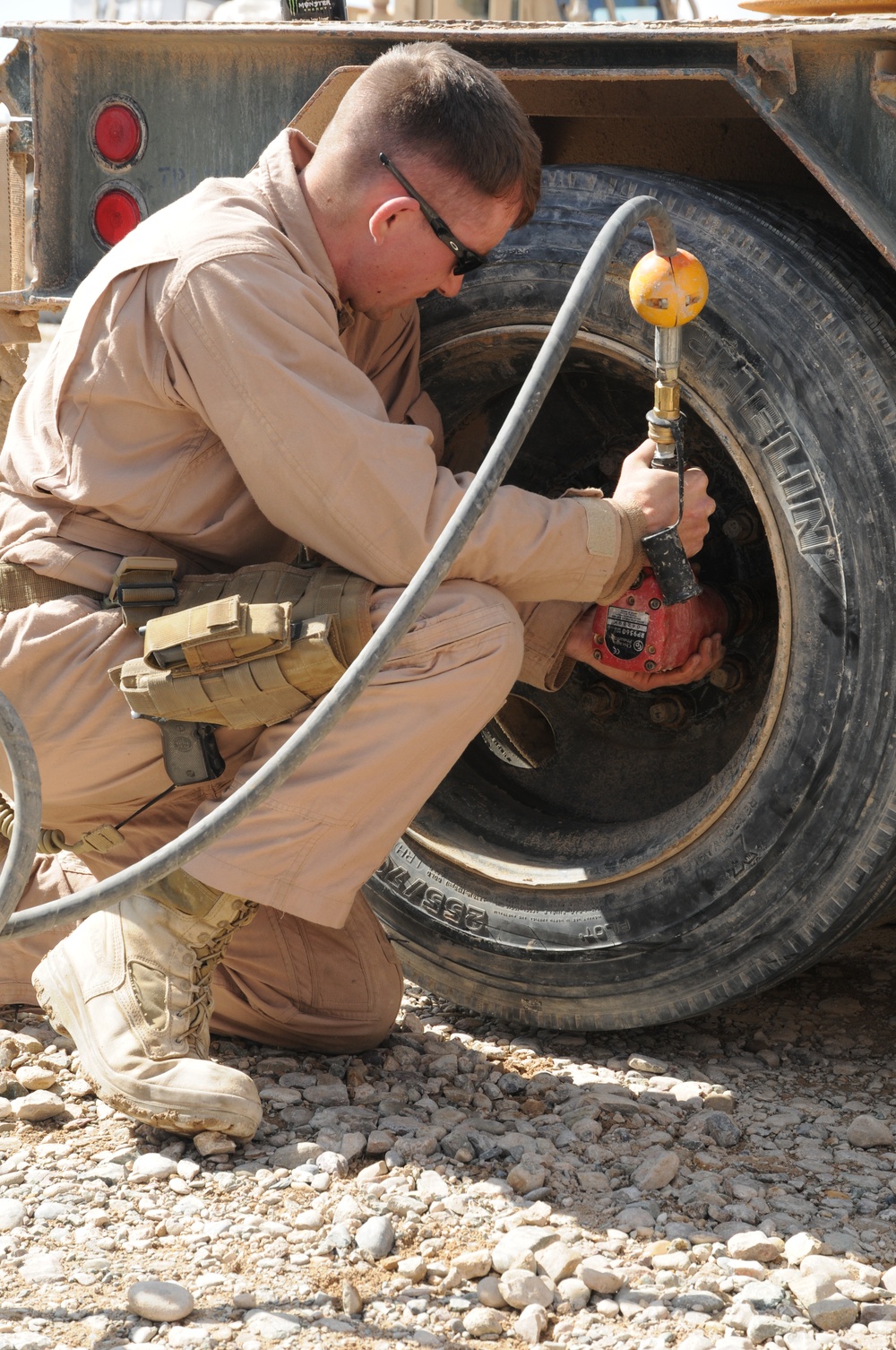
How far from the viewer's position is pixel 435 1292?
1612mm

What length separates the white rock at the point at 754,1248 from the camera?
1.67 m

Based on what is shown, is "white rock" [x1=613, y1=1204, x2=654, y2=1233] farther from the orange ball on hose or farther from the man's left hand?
the orange ball on hose

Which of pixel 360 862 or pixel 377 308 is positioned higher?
pixel 377 308

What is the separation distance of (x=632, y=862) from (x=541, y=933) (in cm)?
21

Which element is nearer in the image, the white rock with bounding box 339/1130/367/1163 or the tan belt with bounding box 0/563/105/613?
the white rock with bounding box 339/1130/367/1163

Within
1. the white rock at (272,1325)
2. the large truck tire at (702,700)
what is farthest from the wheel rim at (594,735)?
the white rock at (272,1325)

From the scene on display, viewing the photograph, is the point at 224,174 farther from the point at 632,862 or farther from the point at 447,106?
the point at 632,862

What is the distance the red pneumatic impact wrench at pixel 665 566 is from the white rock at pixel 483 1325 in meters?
1.02

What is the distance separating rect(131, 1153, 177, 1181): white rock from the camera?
1826 mm

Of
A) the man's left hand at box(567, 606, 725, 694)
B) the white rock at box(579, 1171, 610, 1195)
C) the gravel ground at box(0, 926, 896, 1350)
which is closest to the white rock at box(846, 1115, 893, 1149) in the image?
the gravel ground at box(0, 926, 896, 1350)

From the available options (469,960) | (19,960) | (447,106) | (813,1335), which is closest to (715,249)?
(447,106)

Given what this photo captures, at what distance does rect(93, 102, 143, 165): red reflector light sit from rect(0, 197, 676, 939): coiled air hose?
3.59 ft

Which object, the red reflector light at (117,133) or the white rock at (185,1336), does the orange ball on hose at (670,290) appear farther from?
the white rock at (185,1336)

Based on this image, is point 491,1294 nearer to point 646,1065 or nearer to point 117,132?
point 646,1065
